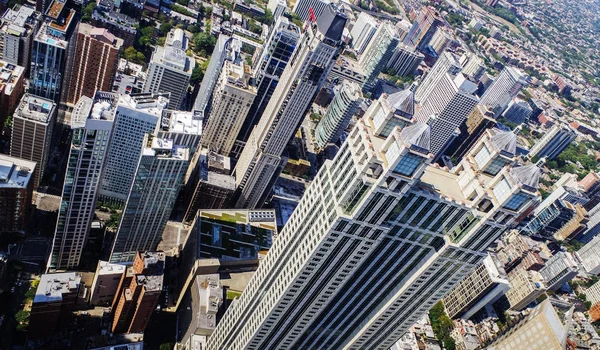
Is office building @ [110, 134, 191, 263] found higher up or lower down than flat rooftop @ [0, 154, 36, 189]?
higher up

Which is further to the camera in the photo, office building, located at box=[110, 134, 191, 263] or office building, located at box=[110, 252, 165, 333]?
office building, located at box=[110, 134, 191, 263]

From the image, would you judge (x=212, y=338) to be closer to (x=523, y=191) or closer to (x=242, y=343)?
(x=242, y=343)

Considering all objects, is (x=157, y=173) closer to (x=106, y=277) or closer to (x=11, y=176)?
(x=106, y=277)

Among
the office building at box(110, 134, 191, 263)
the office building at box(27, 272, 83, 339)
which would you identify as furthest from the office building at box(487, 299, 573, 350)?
the office building at box(27, 272, 83, 339)

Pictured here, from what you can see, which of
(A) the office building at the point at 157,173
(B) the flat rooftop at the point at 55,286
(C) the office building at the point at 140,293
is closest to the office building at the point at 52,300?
(B) the flat rooftop at the point at 55,286

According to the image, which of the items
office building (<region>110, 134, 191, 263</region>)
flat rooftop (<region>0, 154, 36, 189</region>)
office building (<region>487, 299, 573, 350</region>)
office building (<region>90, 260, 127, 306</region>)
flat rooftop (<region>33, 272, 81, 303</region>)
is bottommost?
office building (<region>90, 260, 127, 306</region>)

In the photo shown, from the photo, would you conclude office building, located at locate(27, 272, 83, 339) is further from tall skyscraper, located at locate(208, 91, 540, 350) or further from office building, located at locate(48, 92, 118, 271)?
tall skyscraper, located at locate(208, 91, 540, 350)
